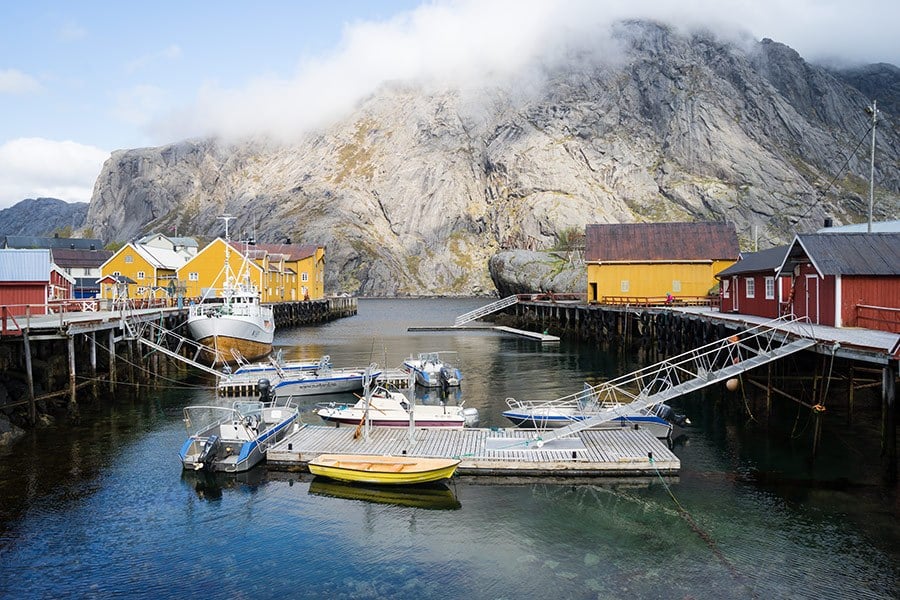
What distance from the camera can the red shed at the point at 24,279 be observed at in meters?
35.9

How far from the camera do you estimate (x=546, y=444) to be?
74.9 feet

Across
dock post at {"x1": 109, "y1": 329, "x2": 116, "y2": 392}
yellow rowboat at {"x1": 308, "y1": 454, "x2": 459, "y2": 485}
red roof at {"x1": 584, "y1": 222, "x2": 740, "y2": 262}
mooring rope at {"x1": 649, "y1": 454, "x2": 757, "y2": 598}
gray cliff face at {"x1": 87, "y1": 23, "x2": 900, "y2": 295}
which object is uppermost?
gray cliff face at {"x1": 87, "y1": 23, "x2": 900, "y2": 295}

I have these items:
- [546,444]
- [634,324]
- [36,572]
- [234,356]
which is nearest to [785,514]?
[546,444]

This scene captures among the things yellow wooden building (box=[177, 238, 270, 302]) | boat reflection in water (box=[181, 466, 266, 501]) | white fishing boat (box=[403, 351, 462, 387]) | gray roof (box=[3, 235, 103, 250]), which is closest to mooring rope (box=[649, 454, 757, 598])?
boat reflection in water (box=[181, 466, 266, 501])

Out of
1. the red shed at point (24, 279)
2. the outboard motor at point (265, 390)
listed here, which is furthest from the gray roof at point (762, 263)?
the red shed at point (24, 279)

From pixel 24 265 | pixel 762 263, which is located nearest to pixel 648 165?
pixel 762 263

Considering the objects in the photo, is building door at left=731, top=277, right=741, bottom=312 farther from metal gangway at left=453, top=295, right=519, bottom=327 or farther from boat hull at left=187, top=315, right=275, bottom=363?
metal gangway at left=453, top=295, right=519, bottom=327

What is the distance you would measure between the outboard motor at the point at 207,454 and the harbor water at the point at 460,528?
435 millimetres

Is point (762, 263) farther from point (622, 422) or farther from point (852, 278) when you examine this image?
point (622, 422)

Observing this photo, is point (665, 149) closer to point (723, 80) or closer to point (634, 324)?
point (723, 80)

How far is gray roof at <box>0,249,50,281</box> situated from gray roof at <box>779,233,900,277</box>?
130ft

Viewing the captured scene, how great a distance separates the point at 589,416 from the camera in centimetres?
2552

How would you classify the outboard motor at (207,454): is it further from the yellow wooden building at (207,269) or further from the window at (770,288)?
the yellow wooden building at (207,269)

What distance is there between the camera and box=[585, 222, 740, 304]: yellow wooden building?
6300 centimetres
